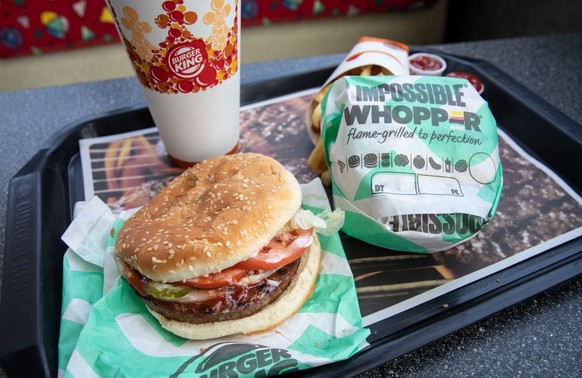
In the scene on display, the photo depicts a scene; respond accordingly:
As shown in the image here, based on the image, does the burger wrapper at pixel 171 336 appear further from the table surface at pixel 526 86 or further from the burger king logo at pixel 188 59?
the burger king logo at pixel 188 59

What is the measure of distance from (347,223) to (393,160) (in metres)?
0.19

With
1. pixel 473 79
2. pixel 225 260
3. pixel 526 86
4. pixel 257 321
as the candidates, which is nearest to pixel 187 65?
pixel 225 260

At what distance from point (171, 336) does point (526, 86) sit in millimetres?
1499

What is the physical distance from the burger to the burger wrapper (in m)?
0.03

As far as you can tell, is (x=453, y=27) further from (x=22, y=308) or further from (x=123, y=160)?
(x=22, y=308)

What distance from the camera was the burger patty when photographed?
3.06 feet

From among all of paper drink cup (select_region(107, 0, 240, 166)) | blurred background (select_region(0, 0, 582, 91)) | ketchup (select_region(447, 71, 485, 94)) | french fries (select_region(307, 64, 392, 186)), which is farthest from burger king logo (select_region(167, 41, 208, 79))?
blurred background (select_region(0, 0, 582, 91))

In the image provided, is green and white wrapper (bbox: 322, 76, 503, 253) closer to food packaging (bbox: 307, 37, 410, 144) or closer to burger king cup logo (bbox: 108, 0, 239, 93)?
food packaging (bbox: 307, 37, 410, 144)

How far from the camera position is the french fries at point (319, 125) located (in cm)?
127

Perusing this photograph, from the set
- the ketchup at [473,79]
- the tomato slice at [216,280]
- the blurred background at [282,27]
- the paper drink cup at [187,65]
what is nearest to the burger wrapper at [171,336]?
the tomato slice at [216,280]

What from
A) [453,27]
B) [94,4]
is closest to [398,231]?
[94,4]

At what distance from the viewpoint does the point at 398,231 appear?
3.34ft

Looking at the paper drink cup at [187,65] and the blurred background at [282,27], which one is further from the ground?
the paper drink cup at [187,65]

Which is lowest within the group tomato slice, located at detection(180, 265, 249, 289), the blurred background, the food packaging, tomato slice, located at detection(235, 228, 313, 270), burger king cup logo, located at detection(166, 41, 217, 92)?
the blurred background
